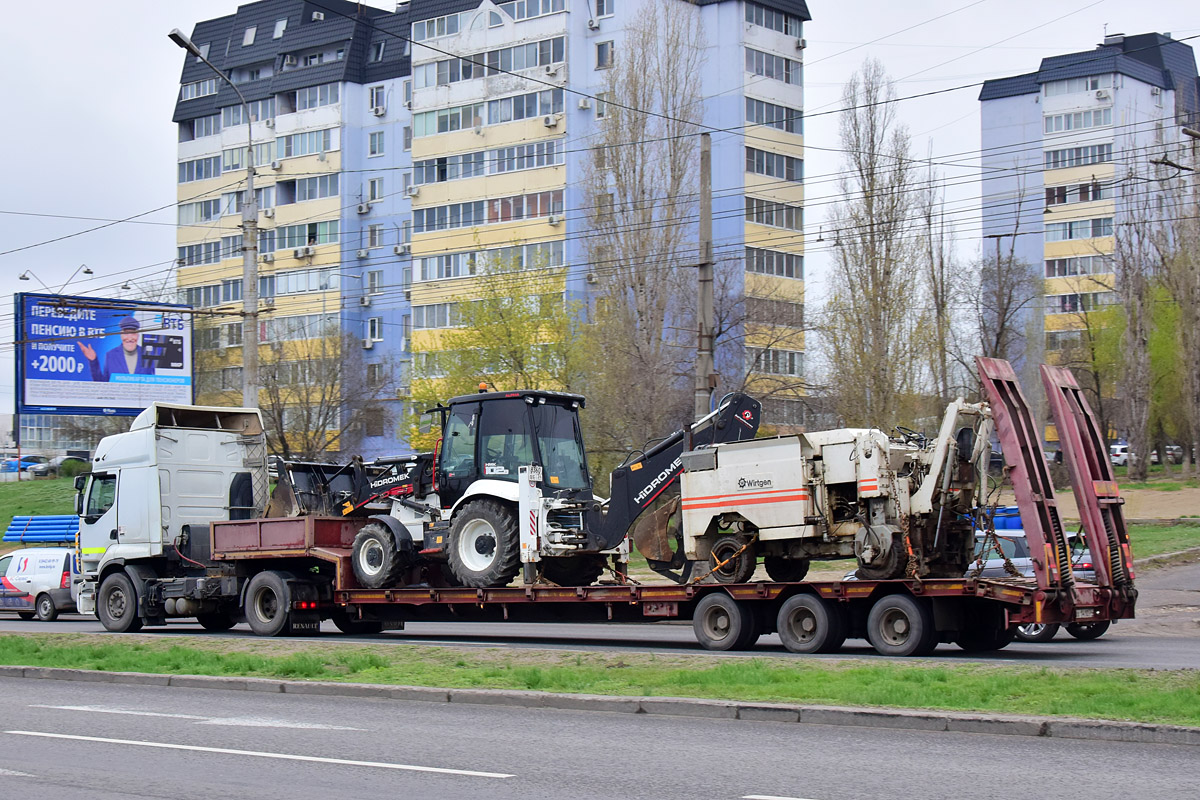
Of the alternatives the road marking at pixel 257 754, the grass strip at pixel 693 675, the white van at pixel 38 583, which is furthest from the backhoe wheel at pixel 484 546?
the white van at pixel 38 583

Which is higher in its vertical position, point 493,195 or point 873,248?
point 493,195

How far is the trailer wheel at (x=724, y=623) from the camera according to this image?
16188 millimetres

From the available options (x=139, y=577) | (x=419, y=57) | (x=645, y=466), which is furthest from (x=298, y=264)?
(x=645, y=466)

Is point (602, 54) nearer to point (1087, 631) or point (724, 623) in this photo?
point (1087, 631)

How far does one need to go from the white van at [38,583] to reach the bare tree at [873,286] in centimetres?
2544

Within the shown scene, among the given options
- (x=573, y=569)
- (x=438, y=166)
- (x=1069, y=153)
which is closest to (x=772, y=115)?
(x=438, y=166)

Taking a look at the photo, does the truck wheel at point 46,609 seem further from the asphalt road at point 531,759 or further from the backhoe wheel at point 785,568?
the asphalt road at point 531,759

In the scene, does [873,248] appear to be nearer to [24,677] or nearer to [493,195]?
[493,195]

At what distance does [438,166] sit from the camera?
66.8 metres

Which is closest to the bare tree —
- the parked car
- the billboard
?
the billboard

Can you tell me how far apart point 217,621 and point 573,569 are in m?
7.36

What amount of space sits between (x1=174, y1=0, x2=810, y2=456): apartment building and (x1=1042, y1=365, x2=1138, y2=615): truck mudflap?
3431cm

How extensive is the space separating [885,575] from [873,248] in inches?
1258

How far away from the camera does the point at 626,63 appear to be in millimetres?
49750
